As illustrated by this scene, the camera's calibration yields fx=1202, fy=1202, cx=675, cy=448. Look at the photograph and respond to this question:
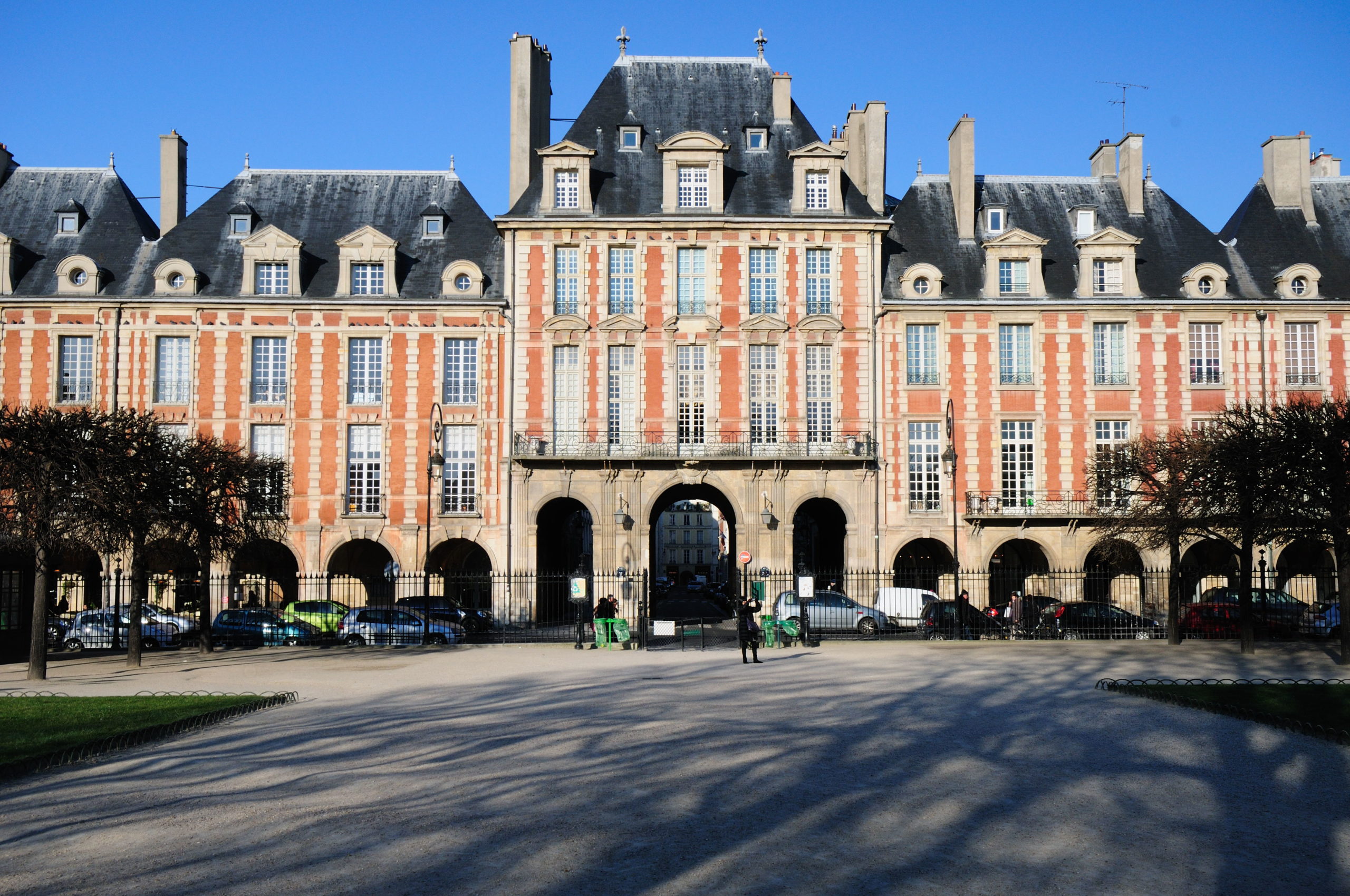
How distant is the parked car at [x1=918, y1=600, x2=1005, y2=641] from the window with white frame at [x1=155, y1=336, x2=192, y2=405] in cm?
2341

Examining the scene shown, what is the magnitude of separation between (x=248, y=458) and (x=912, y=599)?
18.3 metres

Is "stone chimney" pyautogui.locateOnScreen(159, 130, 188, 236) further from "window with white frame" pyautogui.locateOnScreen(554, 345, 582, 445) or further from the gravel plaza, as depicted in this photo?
the gravel plaza

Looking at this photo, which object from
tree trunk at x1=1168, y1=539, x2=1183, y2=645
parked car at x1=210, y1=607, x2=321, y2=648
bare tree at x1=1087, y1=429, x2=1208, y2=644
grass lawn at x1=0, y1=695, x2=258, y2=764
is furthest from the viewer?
parked car at x1=210, y1=607, x2=321, y2=648

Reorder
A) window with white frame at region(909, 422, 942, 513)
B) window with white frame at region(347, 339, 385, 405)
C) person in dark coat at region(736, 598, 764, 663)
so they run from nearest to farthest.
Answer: person in dark coat at region(736, 598, 764, 663), window with white frame at region(909, 422, 942, 513), window with white frame at region(347, 339, 385, 405)

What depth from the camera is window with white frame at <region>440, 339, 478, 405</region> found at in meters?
37.5

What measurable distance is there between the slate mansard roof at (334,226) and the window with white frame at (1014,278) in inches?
628

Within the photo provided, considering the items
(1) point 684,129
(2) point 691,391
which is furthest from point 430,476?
(1) point 684,129

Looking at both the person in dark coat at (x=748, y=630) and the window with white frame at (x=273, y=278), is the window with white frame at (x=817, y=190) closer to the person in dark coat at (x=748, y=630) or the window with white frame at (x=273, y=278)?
the window with white frame at (x=273, y=278)

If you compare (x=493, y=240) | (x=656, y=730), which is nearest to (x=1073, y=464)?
(x=493, y=240)

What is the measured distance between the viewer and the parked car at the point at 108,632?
96.9 ft

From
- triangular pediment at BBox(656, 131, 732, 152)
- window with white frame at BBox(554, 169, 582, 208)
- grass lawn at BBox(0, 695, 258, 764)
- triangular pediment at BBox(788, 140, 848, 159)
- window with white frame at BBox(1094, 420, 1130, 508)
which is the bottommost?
grass lawn at BBox(0, 695, 258, 764)

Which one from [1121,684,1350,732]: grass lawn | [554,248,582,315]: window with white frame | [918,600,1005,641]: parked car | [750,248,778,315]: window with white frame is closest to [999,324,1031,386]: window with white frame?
[750,248,778,315]: window with white frame

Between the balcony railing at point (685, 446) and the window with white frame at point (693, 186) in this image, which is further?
the window with white frame at point (693, 186)

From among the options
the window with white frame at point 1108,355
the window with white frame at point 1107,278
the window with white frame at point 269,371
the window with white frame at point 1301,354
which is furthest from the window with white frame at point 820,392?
the window with white frame at point 269,371
